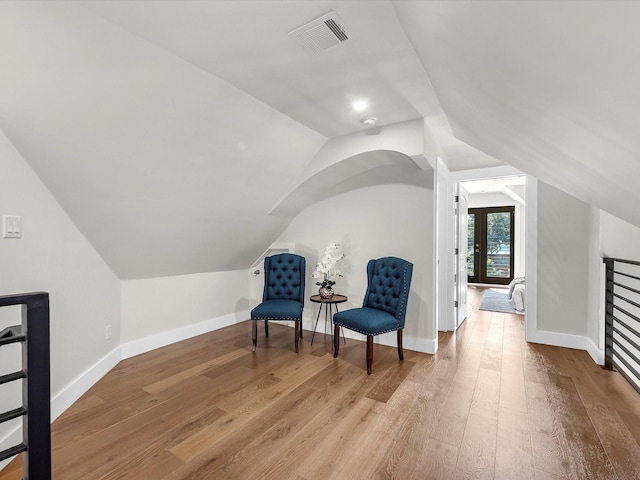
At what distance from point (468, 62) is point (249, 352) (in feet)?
10.9

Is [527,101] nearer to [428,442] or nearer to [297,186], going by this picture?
[428,442]

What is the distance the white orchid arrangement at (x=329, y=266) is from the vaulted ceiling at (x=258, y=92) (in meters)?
1.30

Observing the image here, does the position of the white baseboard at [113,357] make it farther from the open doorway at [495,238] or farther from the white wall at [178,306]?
the open doorway at [495,238]

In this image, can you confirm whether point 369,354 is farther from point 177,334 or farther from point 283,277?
point 177,334

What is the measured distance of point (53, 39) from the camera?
5.21 feet

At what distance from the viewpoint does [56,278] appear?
91.0 inches

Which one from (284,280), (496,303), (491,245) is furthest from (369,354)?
(491,245)

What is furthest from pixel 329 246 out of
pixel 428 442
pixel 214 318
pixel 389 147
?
pixel 428 442

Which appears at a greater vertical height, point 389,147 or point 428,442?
point 389,147

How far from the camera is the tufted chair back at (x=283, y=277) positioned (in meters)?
4.08

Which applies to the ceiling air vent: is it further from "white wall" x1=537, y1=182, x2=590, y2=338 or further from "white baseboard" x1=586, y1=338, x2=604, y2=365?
"white baseboard" x1=586, y1=338, x2=604, y2=365

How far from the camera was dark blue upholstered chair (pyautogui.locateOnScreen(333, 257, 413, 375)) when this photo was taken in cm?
303

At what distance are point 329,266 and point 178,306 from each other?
6.50ft

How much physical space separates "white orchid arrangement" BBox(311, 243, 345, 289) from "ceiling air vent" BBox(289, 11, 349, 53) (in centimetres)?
241
